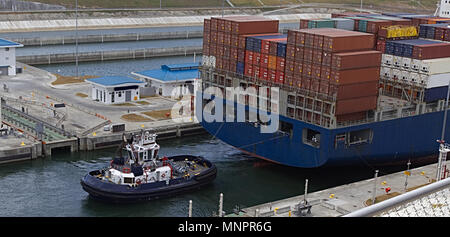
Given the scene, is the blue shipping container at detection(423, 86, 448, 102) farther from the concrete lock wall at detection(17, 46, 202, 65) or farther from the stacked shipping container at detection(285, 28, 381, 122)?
the concrete lock wall at detection(17, 46, 202, 65)

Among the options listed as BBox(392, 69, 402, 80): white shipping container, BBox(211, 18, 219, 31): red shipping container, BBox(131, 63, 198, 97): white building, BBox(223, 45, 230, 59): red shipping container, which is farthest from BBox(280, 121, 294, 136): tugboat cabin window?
BBox(131, 63, 198, 97): white building

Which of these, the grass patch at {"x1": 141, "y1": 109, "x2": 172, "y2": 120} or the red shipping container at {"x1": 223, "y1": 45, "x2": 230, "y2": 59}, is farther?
the grass patch at {"x1": 141, "y1": 109, "x2": 172, "y2": 120}

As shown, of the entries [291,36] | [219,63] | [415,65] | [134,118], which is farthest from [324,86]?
[134,118]

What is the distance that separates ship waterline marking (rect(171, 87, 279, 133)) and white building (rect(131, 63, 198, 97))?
47.3 feet

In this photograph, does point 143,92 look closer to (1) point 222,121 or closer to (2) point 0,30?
(1) point 222,121

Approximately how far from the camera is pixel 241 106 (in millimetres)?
44906

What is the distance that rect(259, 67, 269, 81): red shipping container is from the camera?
4411 centimetres

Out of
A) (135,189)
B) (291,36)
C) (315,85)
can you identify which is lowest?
(135,189)

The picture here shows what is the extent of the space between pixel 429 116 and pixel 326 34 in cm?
1153

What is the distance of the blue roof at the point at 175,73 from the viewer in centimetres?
6450

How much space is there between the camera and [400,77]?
154 feet

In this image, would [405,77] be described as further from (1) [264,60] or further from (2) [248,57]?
(2) [248,57]

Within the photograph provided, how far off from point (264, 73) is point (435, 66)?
41.5ft
